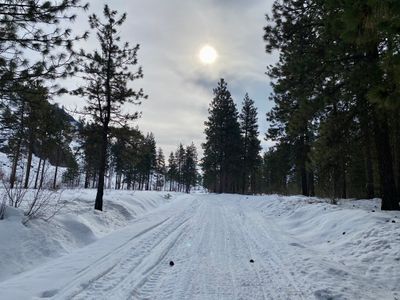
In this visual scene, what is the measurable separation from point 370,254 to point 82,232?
8.36 m

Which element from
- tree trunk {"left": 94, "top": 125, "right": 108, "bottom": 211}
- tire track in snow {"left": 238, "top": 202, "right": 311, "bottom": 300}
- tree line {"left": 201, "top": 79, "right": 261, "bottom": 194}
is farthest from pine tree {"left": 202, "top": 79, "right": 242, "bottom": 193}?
tire track in snow {"left": 238, "top": 202, "right": 311, "bottom": 300}

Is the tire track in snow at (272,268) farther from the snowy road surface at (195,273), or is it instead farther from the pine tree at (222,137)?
the pine tree at (222,137)

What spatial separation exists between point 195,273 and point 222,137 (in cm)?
4396

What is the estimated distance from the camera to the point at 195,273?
722 centimetres

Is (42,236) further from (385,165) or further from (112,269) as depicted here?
(385,165)

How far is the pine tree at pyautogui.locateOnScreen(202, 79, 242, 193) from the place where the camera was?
2002 inches

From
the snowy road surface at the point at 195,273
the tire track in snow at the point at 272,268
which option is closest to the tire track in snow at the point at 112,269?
the snowy road surface at the point at 195,273

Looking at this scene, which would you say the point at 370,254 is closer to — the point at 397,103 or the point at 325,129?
the point at 397,103

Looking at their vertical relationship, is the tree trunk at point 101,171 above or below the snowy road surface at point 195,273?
above

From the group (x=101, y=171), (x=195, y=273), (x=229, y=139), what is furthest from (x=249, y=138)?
(x=195, y=273)

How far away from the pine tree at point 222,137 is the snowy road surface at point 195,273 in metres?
39.8

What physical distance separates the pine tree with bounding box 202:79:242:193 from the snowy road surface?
3978 centimetres

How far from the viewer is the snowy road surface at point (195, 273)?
6008 millimetres

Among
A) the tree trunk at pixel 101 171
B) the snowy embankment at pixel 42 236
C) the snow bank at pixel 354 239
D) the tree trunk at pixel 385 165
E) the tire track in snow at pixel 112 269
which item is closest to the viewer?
the tire track in snow at pixel 112 269
